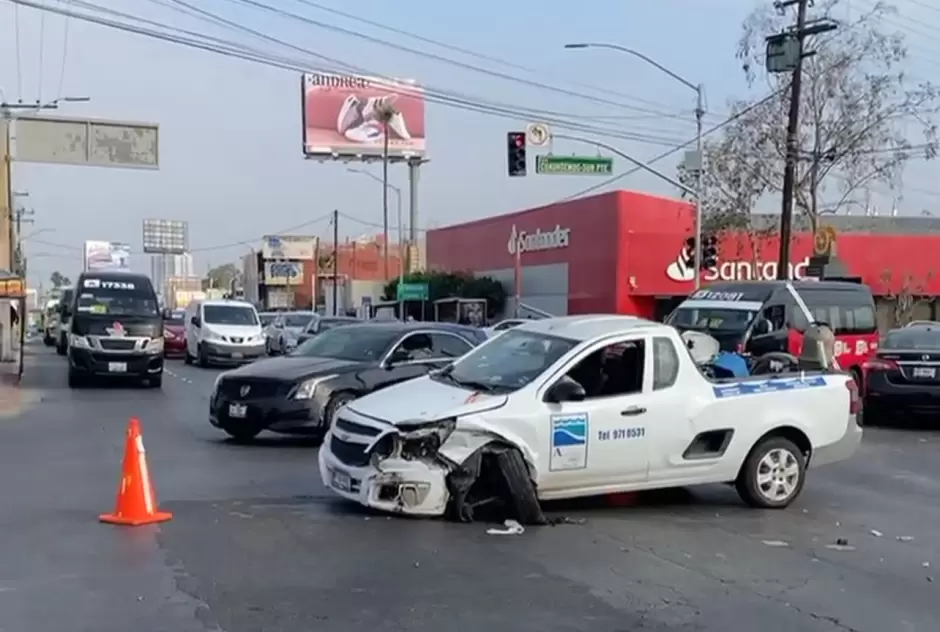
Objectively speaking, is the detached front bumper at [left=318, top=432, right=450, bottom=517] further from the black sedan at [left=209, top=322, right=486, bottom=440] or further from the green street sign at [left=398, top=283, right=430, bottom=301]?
the green street sign at [left=398, top=283, right=430, bottom=301]

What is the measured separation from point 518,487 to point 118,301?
63.1ft

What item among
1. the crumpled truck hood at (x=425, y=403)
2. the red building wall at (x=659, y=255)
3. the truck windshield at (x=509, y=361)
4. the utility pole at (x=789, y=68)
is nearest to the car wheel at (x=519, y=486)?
the crumpled truck hood at (x=425, y=403)

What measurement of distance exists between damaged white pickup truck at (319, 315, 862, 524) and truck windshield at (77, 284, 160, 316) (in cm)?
1734

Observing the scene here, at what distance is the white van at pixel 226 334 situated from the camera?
36.5 metres

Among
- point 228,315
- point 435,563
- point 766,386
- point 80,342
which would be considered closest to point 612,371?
point 766,386

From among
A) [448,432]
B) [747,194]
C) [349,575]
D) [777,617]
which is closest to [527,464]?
[448,432]

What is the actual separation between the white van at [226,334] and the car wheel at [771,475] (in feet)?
85.9

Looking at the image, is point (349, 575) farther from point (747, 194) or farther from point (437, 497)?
point (747, 194)

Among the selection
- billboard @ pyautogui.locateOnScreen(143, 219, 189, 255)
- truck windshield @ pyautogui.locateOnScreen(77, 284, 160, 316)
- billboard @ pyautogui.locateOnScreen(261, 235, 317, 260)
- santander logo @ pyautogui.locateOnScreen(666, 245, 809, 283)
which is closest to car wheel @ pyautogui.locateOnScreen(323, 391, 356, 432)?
truck windshield @ pyautogui.locateOnScreen(77, 284, 160, 316)

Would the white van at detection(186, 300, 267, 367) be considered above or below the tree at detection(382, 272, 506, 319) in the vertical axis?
below

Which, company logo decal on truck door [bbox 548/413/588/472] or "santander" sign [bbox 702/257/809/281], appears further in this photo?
"santander" sign [bbox 702/257/809/281]

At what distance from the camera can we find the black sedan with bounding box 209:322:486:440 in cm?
1559

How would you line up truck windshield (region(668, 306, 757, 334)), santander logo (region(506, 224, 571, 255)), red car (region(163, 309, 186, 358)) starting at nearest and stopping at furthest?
truck windshield (region(668, 306, 757, 334)), red car (region(163, 309, 186, 358)), santander logo (region(506, 224, 571, 255))

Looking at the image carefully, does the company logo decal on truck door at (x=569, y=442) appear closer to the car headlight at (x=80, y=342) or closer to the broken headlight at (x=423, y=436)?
the broken headlight at (x=423, y=436)
